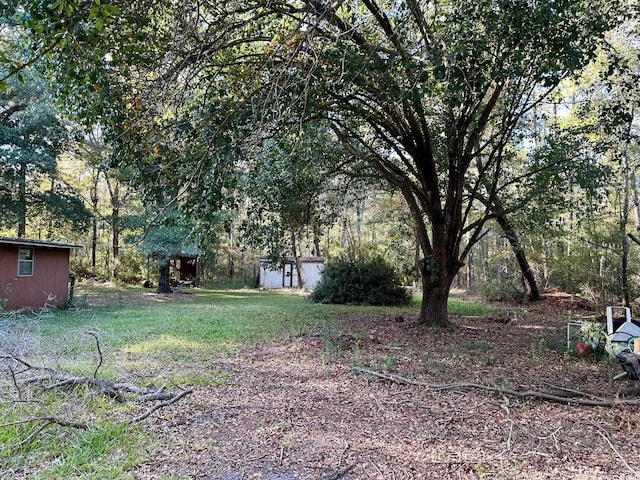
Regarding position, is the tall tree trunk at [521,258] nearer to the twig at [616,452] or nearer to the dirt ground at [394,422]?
the dirt ground at [394,422]

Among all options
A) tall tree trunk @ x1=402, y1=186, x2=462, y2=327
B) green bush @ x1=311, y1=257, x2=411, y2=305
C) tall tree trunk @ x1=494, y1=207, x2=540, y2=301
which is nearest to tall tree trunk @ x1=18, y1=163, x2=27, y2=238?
green bush @ x1=311, y1=257, x2=411, y2=305

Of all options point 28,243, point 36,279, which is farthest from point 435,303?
point 36,279

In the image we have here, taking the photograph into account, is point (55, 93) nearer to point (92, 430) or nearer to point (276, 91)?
point (276, 91)

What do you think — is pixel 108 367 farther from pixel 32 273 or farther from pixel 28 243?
pixel 32 273

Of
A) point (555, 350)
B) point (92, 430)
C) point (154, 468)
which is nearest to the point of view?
point (154, 468)

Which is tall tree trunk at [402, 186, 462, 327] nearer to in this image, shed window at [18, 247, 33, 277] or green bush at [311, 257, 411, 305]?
green bush at [311, 257, 411, 305]

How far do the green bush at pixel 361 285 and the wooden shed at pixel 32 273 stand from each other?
334 inches

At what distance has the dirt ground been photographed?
299 centimetres

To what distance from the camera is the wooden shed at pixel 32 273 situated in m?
11.5

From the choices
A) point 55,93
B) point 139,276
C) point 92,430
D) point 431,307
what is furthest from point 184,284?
point 92,430

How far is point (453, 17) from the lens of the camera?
5309 millimetres

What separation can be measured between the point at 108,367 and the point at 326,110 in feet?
16.6

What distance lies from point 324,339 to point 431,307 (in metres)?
2.79

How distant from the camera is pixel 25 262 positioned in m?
12.3
